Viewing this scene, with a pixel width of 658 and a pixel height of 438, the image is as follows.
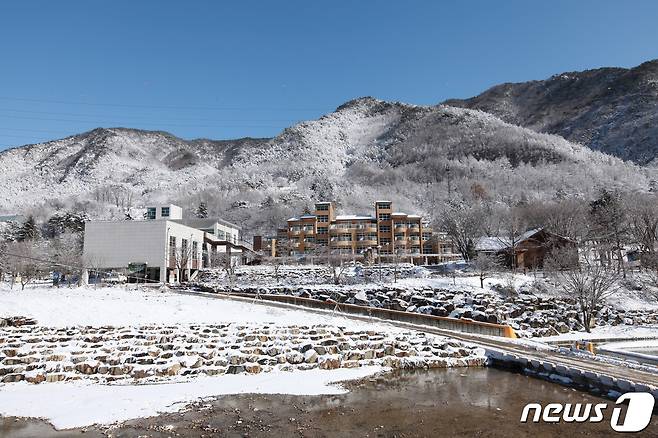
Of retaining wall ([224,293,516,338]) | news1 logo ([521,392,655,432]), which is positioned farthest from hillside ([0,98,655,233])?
news1 logo ([521,392,655,432])

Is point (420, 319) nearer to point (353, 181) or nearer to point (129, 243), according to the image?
point (129, 243)

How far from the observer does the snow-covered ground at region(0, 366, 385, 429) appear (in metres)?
10.3

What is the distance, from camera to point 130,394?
1189cm

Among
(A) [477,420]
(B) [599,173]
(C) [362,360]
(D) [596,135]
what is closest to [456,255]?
(C) [362,360]

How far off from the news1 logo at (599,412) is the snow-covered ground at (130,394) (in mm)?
5133

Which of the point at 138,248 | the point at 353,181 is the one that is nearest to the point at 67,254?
the point at 138,248

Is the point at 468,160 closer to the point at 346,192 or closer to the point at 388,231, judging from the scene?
the point at 346,192

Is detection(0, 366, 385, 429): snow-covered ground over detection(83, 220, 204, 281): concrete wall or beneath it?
beneath

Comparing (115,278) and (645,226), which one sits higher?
(645,226)

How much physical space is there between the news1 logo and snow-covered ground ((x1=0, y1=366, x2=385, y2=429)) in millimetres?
5133

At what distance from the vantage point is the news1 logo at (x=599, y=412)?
9.53 m

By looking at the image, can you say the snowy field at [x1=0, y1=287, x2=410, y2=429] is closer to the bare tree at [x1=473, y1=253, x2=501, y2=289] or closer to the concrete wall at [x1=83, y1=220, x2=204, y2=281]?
the bare tree at [x1=473, y1=253, x2=501, y2=289]

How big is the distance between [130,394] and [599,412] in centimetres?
1205

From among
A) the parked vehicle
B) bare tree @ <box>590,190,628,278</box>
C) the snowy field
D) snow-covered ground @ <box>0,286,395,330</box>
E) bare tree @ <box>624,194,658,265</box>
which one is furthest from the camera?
bare tree @ <box>590,190,628,278</box>
